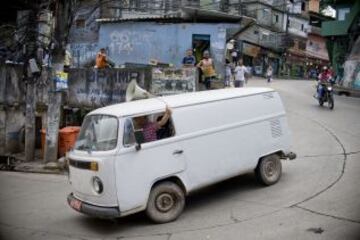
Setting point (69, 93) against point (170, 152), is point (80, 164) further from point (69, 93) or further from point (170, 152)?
point (69, 93)

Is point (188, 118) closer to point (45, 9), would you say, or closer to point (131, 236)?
point (131, 236)

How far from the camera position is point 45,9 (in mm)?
15391

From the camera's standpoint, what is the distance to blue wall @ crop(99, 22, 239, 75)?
2475 cm

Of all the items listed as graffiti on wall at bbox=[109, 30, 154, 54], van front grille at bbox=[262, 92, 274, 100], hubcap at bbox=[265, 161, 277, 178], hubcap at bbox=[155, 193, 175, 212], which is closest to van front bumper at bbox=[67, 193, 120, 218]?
hubcap at bbox=[155, 193, 175, 212]

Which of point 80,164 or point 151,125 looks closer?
point 80,164

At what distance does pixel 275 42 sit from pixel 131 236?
51572 mm

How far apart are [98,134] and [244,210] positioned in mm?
2969

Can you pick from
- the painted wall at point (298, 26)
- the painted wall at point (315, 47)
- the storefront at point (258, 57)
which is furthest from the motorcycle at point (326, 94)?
the painted wall at point (315, 47)

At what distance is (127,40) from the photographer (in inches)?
1091

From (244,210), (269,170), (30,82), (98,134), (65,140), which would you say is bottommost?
(244,210)

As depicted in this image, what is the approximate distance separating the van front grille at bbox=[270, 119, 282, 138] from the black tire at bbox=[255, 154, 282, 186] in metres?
0.44

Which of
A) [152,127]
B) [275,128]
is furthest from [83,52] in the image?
[152,127]

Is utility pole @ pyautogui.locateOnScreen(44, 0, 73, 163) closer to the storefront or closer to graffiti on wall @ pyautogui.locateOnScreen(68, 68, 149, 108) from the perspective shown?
graffiti on wall @ pyautogui.locateOnScreen(68, 68, 149, 108)

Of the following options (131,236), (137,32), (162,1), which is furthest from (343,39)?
(131,236)
